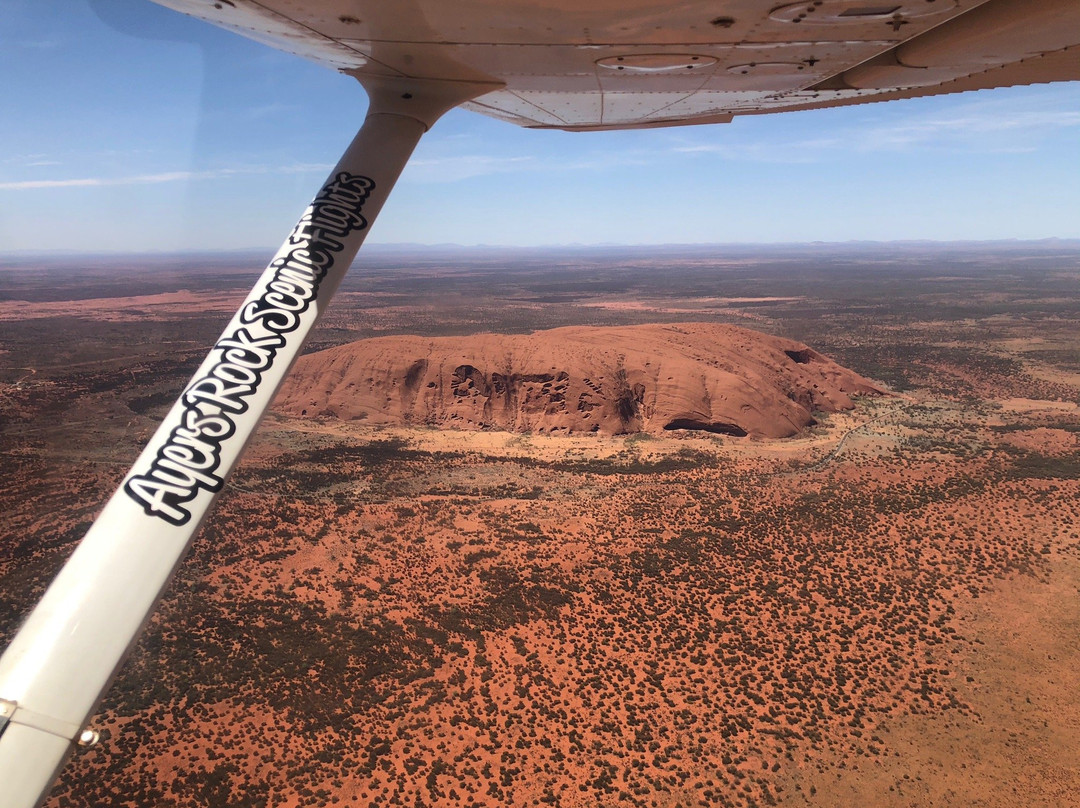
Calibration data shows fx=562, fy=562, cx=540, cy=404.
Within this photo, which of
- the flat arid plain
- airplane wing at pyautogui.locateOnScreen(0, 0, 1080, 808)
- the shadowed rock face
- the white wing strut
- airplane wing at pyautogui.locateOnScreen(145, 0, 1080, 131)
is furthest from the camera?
the shadowed rock face

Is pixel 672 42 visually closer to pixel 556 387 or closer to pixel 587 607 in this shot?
pixel 587 607

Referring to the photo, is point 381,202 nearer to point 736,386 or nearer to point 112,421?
point 736,386

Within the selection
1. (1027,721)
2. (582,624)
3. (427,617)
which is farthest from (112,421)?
(1027,721)

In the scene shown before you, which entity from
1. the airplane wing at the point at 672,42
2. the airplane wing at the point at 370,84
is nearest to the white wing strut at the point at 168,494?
the airplane wing at the point at 370,84

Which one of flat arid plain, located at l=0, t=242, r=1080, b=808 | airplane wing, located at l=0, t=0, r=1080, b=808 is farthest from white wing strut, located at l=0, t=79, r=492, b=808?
flat arid plain, located at l=0, t=242, r=1080, b=808

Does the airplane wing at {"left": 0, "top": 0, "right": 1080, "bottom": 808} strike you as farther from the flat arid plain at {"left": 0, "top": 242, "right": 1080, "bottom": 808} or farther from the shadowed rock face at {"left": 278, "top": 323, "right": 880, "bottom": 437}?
the shadowed rock face at {"left": 278, "top": 323, "right": 880, "bottom": 437}

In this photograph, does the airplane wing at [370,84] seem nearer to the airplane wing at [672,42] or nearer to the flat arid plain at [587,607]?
the airplane wing at [672,42]
